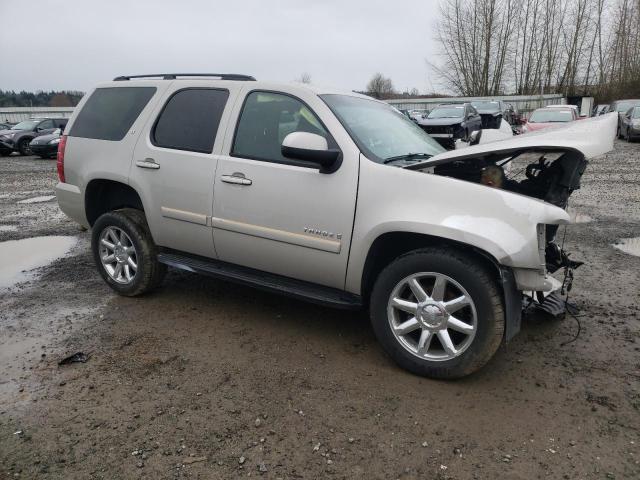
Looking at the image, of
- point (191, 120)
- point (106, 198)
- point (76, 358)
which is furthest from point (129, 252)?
point (191, 120)

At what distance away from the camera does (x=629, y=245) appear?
5.91m

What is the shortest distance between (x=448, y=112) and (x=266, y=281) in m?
16.0

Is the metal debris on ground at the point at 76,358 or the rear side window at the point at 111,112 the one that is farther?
the rear side window at the point at 111,112

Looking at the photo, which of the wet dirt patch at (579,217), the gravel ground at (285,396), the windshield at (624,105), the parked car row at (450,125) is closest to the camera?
the gravel ground at (285,396)

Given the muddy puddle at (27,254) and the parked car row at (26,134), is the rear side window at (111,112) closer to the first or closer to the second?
the muddy puddle at (27,254)

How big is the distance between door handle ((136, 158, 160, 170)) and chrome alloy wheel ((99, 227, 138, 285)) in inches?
25.9

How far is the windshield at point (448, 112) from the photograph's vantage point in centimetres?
1758

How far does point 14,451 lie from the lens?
8.18ft

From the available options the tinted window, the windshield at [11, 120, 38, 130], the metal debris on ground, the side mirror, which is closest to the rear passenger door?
the side mirror

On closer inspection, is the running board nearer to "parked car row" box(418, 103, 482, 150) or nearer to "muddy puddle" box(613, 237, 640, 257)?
"muddy puddle" box(613, 237, 640, 257)

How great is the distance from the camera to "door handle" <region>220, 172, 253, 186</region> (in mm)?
3564

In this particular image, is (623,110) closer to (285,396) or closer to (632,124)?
(632,124)

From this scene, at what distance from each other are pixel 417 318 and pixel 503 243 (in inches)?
28.1

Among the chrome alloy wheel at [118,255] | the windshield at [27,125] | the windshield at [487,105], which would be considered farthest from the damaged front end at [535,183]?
the windshield at [27,125]
